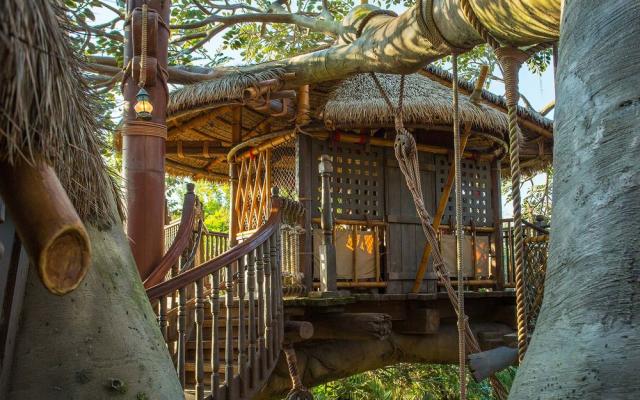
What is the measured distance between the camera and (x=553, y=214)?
1.86 m

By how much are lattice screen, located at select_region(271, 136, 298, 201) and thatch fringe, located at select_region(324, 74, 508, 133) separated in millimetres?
1269

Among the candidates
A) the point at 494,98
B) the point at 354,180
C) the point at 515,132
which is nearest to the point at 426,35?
the point at 515,132

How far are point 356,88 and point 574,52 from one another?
619 centimetres

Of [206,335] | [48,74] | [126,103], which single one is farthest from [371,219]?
[48,74]

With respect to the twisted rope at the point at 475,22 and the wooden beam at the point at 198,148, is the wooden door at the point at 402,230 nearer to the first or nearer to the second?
the wooden beam at the point at 198,148

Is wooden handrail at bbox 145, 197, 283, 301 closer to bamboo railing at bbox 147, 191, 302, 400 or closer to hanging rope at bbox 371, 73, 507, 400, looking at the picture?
bamboo railing at bbox 147, 191, 302, 400

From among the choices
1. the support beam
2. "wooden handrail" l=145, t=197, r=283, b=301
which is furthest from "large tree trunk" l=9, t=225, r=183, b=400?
the support beam

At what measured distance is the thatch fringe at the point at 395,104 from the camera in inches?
296

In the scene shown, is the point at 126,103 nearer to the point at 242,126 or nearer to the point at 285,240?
the point at 285,240

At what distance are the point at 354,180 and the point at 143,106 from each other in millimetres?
4152

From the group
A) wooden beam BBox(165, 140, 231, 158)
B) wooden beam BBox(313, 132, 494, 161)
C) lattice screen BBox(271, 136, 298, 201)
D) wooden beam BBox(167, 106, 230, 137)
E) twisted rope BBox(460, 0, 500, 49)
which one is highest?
wooden beam BBox(167, 106, 230, 137)

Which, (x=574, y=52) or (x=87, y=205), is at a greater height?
(x=574, y=52)

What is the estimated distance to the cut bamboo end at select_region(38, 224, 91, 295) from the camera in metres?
1.24

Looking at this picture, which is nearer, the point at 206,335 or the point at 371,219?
the point at 206,335
